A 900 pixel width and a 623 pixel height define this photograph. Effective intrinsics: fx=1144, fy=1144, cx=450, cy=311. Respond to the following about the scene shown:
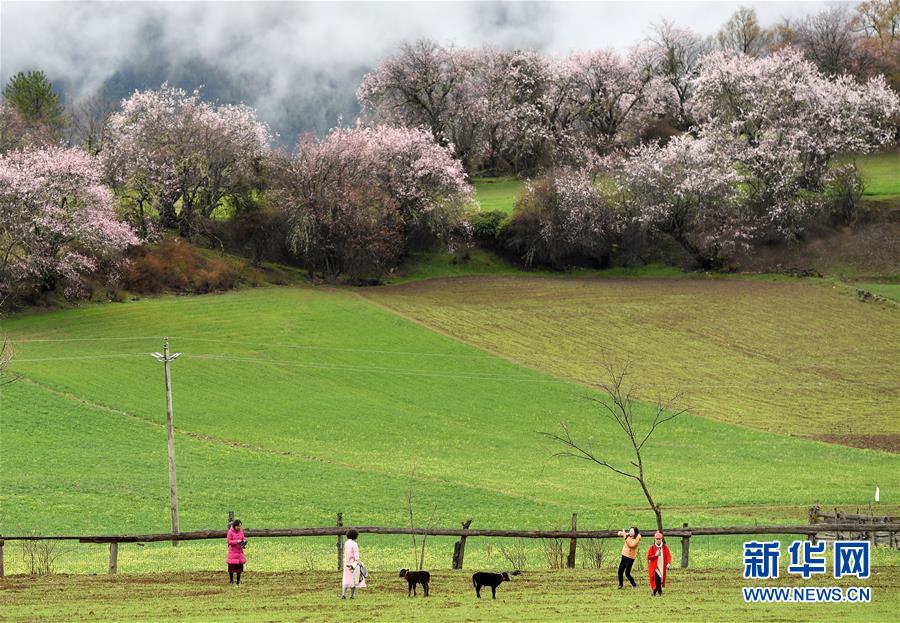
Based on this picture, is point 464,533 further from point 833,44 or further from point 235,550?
point 833,44

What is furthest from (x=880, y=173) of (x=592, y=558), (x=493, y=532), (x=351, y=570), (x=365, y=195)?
(x=351, y=570)

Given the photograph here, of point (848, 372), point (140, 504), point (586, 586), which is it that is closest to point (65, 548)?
point (140, 504)

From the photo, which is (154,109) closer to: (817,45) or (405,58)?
(405,58)

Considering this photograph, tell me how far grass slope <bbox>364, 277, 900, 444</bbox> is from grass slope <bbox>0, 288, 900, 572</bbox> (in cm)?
407

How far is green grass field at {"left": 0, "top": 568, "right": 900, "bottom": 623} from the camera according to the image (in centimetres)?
2031

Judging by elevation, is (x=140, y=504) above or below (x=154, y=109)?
below

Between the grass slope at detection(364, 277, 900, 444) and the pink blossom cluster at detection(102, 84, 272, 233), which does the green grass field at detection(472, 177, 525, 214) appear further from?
the pink blossom cluster at detection(102, 84, 272, 233)

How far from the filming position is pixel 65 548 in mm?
33469

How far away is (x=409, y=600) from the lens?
2202 cm

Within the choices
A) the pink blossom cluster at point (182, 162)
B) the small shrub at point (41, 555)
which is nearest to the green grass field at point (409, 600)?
the small shrub at point (41, 555)

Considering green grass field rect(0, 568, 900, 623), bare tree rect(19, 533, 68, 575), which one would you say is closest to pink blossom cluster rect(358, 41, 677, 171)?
bare tree rect(19, 533, 68, 575)

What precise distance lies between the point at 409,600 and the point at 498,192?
85.5 meters

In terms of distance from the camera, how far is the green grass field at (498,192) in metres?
97.6

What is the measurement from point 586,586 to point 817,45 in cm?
11843
